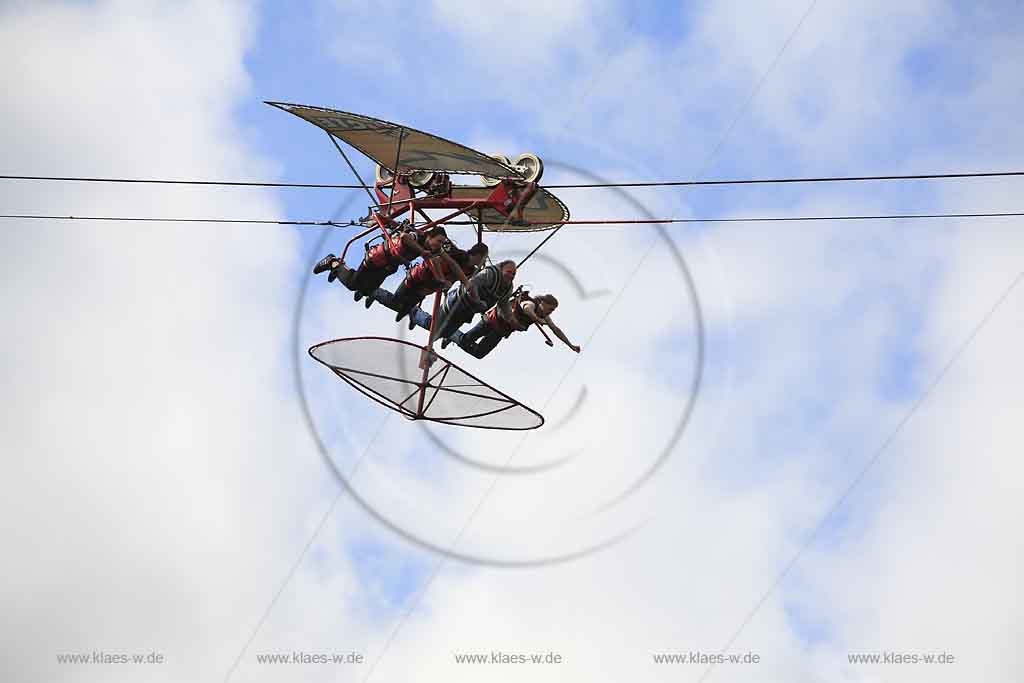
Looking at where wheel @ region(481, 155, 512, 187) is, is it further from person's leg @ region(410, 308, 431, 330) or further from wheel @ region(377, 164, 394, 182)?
person's leg @ region(410, 308, 431, 330)

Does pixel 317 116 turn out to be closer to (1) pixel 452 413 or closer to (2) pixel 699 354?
(1) pixel 452 413

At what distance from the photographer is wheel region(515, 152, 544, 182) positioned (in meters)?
32.3

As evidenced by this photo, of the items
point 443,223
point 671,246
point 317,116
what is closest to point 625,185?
point 671,246

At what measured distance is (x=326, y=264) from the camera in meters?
33.2

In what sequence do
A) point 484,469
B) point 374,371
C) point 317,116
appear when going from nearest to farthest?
1. point 317,116
2. point 374,371
3. point 484,469

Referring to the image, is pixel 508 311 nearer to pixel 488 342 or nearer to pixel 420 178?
pixel 488 342

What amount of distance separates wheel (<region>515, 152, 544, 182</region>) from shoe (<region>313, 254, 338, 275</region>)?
393 cm

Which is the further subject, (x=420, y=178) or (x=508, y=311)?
(x=420, y=178)

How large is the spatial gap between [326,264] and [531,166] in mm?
4299

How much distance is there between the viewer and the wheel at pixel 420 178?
108 ft

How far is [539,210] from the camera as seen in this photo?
36406mm

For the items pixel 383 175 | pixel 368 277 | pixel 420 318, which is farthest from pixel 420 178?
pixel 420 318

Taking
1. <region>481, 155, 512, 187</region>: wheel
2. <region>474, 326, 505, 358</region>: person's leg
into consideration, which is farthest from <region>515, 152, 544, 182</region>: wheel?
<region>474, 326, 505, 358</region>: person's leg

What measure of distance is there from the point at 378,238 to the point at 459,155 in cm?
264
